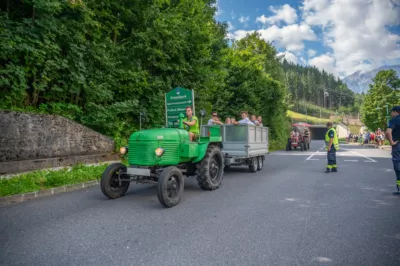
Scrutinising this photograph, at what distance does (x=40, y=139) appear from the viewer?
7.95 meters

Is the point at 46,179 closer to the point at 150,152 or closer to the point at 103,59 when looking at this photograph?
the point at 150,152

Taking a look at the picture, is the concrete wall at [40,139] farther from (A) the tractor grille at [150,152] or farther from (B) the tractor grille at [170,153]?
(B) the tractor grille at [170,153]

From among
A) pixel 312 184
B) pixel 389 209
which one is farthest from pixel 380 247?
pixel 312 184

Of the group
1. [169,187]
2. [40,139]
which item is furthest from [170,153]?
[40,139]

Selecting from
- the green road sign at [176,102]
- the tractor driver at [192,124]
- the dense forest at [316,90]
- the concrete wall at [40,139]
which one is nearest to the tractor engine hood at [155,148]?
the tractor driver at [192,124]

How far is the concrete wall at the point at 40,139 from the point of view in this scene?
23.3 ft

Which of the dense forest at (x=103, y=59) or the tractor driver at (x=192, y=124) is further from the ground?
the dense forest at (x=103, y=59)

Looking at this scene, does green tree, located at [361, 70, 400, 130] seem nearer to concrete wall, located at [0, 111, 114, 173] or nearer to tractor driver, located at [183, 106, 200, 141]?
tractor driver, located at [183, 106, 200, 141]

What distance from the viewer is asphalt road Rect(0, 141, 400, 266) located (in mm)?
3168

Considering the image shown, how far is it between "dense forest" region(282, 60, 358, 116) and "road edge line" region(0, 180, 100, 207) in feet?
403

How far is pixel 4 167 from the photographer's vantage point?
6895 mm

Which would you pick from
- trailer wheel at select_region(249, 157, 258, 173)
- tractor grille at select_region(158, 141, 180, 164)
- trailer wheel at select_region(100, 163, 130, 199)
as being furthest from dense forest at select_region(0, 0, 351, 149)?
trailer wheel at select_region(249, 157, 258, 173)

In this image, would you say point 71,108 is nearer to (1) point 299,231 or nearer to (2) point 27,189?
(2) point 27,189

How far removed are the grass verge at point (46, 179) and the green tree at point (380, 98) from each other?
178 feet
